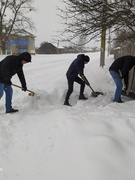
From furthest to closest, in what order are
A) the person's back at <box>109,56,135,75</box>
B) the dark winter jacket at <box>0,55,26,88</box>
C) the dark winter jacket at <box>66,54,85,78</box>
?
the dark winter jacket at <box>66,54,85,78</box> → the person's back at <box>109,56,135,75</box> → the dark winter jacket at <box>0,55,26,88</box>

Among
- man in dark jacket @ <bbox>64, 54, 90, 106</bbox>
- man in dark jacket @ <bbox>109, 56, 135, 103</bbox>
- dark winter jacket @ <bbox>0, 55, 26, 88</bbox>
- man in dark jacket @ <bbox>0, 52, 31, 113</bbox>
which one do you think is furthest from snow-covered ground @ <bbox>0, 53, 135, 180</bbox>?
man in dark jacket @ <bbox>64, 54, 90, 106</bbox>

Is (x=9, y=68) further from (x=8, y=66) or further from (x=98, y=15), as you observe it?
(x=98, y=15)

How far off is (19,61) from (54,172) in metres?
2.74

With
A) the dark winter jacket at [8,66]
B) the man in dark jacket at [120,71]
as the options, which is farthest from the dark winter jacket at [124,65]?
the dark winter jacket at [8,66]

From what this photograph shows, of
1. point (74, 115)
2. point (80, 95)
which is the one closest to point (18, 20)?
point (80, 95)

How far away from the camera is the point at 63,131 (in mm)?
3182

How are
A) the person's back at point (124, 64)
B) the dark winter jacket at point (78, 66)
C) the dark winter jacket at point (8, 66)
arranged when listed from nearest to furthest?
the dark winter jacket at point (8, 66) → the person's back at point (124, 64) → the dark winter jacket at point (78, 66)

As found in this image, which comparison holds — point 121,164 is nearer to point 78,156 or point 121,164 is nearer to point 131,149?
point 131,149

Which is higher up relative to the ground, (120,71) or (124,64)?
(124,64)

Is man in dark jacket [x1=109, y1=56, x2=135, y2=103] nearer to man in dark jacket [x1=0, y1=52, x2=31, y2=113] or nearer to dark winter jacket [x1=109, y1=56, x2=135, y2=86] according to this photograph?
dark winter jacket [x1=109, y1=56, x2=135, y2=86]

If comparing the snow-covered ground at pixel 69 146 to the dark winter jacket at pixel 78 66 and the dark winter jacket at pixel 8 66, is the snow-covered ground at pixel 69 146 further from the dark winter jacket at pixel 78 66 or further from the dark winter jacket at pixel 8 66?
the dark winter jacket at pixel 78 66

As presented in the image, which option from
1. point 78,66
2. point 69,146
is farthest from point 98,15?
point 69,146

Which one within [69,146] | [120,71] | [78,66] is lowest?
[69,146]

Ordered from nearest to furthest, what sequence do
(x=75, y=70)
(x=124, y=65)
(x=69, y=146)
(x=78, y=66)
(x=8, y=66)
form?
1. (x=69, y=146)
2. (x=8, y=66)
3. (x=124, y=65)
4. (x=78, y=66)
5. (x=75, y=70)
